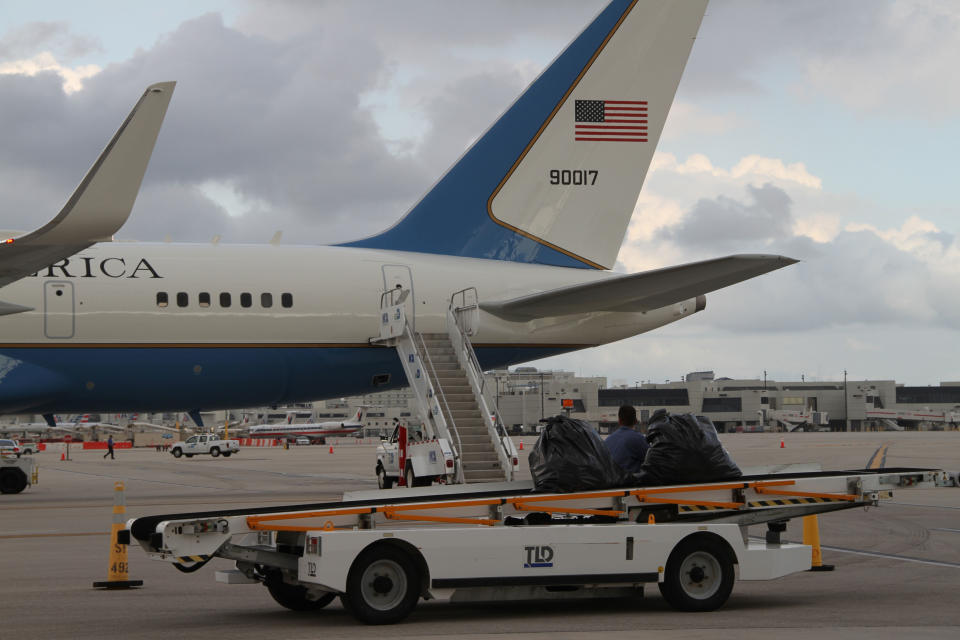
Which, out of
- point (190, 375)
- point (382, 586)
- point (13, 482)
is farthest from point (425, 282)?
point (382, 586)

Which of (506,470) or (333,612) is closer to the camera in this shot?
(333,612)

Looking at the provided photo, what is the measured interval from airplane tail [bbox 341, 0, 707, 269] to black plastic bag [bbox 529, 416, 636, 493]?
15.5 m

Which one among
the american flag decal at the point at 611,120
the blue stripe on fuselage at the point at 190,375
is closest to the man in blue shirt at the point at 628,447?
the blue stripe on fuselage at the point at 190,375

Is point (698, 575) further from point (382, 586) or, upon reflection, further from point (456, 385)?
point (456, 385)

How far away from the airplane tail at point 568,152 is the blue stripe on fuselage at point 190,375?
2925mm

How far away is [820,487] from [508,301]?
1432cm

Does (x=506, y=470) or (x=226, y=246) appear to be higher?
(x=226, y=246)

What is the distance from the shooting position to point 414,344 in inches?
925

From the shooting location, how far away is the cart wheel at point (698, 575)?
33.1 ft

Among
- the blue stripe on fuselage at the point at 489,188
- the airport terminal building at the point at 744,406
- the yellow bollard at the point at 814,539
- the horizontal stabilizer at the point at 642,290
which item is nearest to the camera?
the yellow bollard at the point at 814,539

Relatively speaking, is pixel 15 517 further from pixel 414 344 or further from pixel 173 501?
pixel 414 344

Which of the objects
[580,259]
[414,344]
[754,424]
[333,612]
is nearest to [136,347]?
[414,344]

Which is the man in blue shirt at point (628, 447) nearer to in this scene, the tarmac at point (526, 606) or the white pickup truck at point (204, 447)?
the tarmac at point (526, 606)

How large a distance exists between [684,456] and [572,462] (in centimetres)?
117
